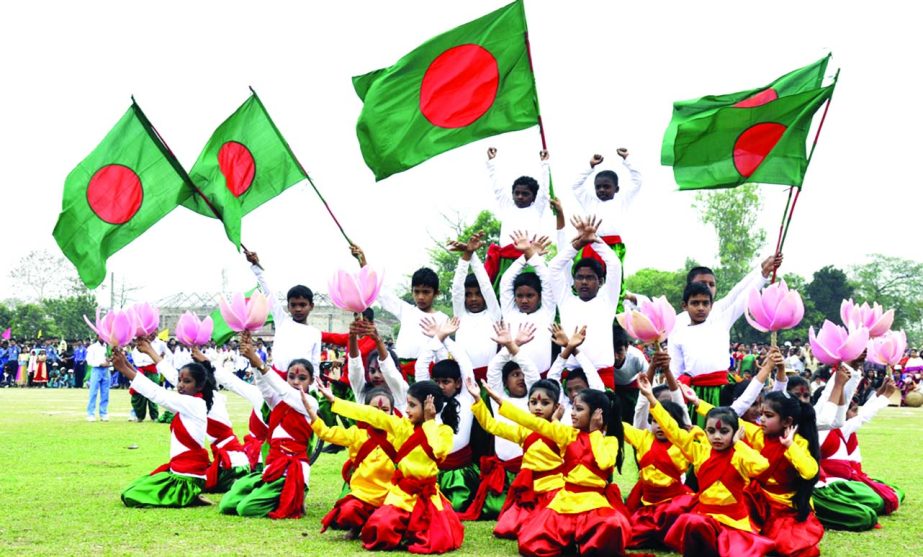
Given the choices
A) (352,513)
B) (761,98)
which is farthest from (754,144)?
(352,513)

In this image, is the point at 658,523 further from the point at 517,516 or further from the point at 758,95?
the point at 758,95

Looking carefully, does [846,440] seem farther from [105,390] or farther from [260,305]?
[105,390]

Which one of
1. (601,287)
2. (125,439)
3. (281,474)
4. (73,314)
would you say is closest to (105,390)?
(125,439)

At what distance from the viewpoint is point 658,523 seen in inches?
285

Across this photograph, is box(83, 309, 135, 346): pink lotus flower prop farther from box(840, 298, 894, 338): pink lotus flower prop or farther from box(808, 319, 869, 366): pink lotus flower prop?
box(840, 298, 894, 338): pink lotus flower prop

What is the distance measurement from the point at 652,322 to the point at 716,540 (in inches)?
60.5

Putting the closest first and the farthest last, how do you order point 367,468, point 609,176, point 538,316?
point 367,468 < point 538,316 < point 609,176

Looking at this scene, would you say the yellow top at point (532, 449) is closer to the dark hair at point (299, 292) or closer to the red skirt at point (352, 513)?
the red skirt at point (352, 513)

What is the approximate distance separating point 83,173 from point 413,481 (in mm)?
5259

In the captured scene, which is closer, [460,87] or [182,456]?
[182,456]

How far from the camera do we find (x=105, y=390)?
1986 centimetres

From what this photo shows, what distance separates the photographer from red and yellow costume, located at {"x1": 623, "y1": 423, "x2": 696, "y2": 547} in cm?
729

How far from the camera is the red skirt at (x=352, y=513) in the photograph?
7.24 m

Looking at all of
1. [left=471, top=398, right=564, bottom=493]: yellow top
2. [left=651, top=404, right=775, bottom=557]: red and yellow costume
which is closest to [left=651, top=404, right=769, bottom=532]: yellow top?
[left=651, top=404, right=775, bottom=557]: red and yellow costume
